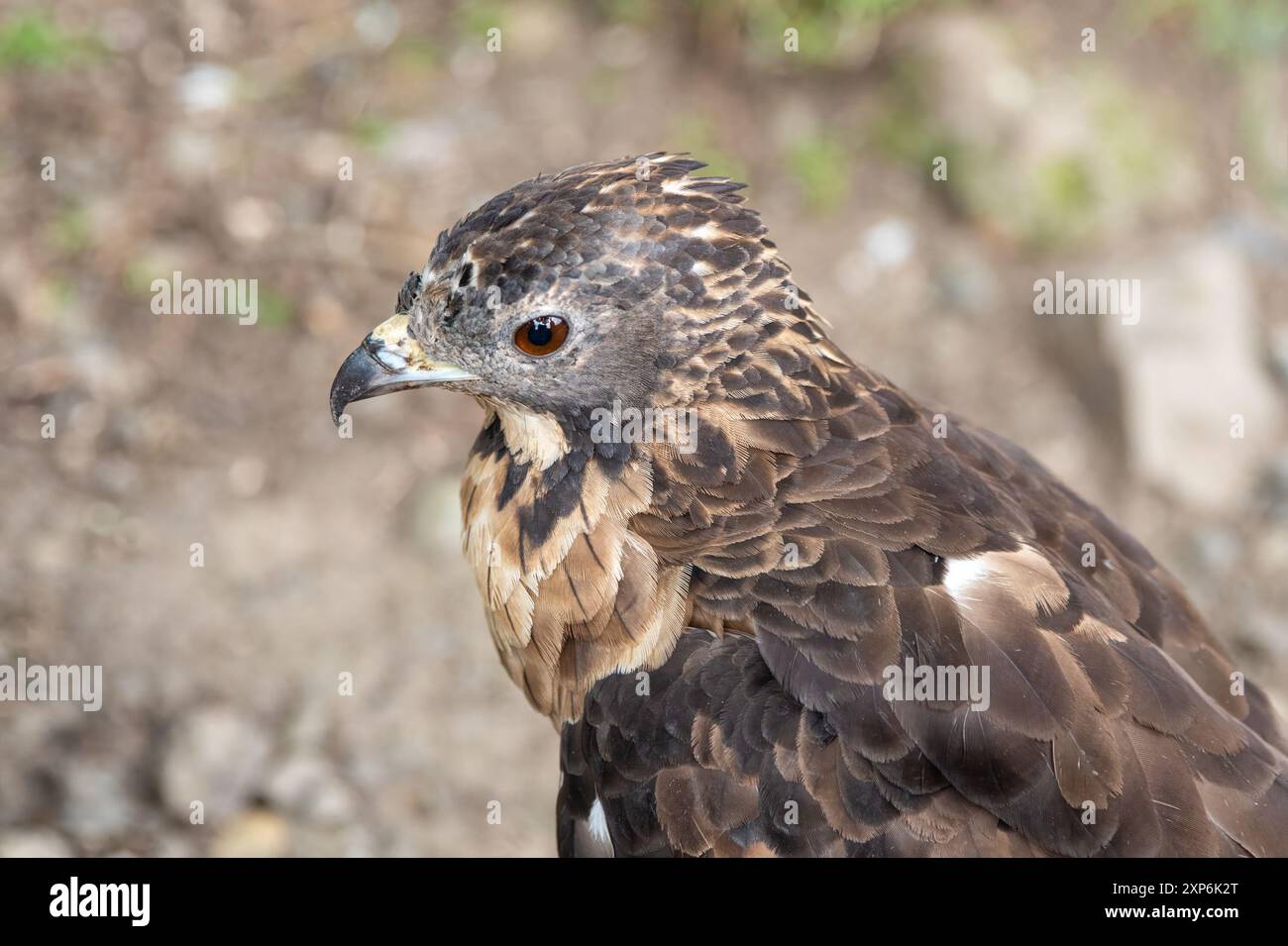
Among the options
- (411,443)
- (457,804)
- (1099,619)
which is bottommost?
(457,804)

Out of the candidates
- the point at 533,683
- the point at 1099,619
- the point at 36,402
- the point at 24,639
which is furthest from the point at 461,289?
the point at 36,402

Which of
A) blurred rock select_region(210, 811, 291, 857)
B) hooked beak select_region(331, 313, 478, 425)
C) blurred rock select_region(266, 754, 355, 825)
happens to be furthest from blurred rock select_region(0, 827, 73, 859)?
hooked beak select_region(331, 313, 478, 425)

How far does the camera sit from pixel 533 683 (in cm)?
404

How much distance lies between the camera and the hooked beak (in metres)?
3.95

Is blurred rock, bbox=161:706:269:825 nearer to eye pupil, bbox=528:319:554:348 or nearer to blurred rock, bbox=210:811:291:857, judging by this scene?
blurred rock, bbox=210:811:291:857

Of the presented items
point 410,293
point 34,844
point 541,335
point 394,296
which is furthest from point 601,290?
point 394,296

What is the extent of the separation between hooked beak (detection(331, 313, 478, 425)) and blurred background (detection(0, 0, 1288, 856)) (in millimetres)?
2308

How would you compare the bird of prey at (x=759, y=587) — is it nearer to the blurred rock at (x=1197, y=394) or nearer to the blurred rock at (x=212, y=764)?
the blurred rock at (x=212, y=764)

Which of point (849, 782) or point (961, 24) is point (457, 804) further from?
point (961, 24)

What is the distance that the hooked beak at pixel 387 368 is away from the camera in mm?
3945

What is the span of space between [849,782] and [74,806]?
359cm

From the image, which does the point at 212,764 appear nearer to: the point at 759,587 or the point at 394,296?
the point at 394,296

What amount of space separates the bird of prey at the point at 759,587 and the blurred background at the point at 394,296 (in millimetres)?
2120

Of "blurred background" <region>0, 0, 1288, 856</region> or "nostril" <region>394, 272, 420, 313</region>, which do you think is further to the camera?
"blurred background" <region>0, 0, 1288, 856</region>
